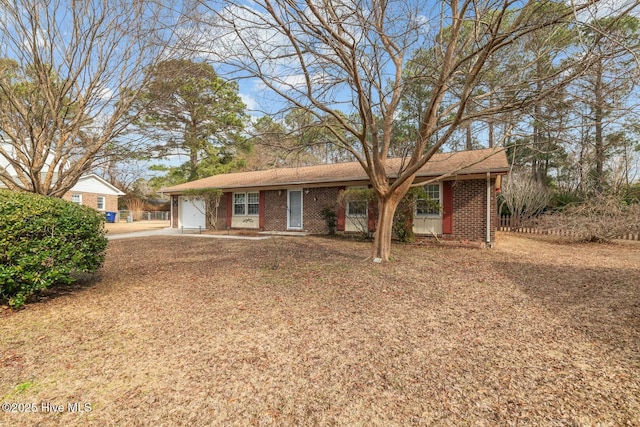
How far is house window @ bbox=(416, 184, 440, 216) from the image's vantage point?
32.8 ft

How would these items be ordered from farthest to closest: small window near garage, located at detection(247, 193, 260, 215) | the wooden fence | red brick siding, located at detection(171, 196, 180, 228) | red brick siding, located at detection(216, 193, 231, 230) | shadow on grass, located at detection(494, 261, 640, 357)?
1. red brick siding, located at detection(171, 196, 180, 228)
2. red brick siding, located at detection(216, 193, 231, 230)
3. small window near garage, located at detection(247, 193, 260, 215)
4. the wooden fence
5. shadow on grass, located at detection(494, 261, 640, 357)

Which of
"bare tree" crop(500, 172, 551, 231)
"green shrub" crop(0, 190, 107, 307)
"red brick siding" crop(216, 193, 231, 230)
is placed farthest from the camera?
"bare tree" crop(500, 172, 551, 231)

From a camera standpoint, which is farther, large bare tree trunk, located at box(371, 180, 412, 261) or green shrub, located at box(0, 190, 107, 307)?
large bare tree trunk, located at box(371, 180, 412, 261)

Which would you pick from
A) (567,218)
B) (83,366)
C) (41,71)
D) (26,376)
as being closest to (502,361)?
(83,366)

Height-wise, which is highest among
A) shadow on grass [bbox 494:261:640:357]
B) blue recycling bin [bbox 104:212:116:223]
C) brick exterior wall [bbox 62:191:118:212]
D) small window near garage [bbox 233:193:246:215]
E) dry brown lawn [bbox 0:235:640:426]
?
brick exterior wall [bbox 62:191:118:212]

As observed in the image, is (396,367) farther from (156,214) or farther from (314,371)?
(156,214)

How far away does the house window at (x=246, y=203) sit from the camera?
14.9 m

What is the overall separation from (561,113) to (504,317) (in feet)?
12.9

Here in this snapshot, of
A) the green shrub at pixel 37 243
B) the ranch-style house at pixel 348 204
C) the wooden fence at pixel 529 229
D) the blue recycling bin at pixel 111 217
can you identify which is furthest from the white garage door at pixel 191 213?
the wooden fence at pixel 529 229

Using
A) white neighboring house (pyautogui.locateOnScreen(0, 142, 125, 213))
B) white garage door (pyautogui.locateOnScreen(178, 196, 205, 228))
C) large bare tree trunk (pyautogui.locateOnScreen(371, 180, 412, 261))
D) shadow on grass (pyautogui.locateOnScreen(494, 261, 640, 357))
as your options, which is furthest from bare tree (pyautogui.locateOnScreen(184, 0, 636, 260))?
white neighboring house (pyautogui.locateOnScreen(0, 142, 125, 213))

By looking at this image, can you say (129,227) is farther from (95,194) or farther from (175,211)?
(95,194)

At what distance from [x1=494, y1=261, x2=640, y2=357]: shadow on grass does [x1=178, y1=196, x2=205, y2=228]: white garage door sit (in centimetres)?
1413

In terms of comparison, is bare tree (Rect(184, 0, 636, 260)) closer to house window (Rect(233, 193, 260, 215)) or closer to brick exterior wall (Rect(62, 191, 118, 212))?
house window (Rect(233, 193, 260, 215))

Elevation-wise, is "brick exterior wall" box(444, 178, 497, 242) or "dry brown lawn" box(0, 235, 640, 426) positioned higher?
"brick exterior wall" box(444, 178, 497, 242)
